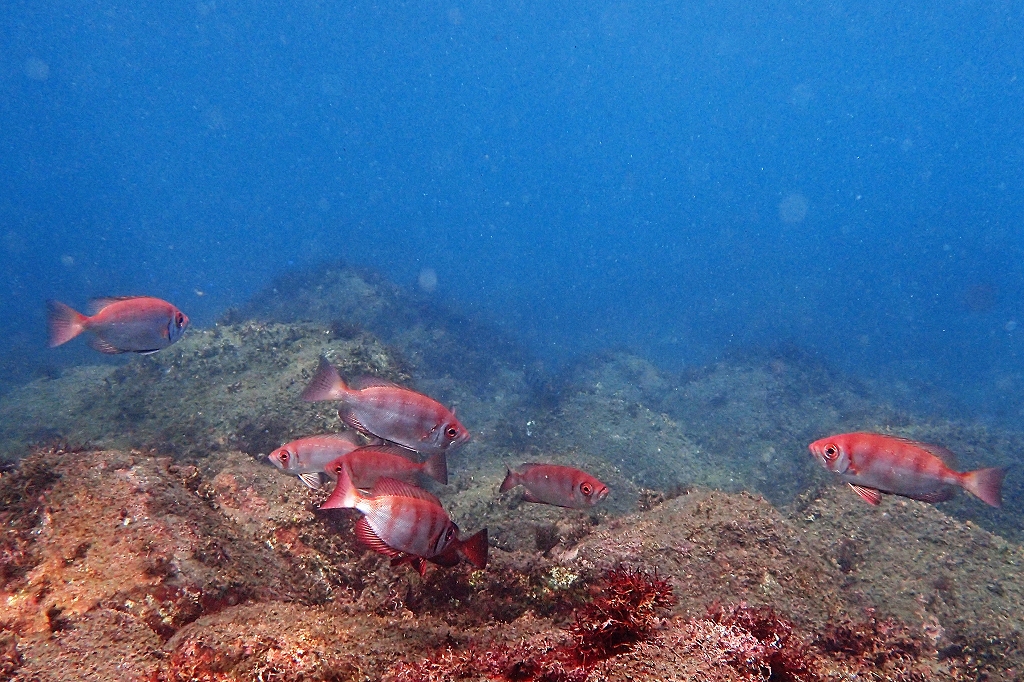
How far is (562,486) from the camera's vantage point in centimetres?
397

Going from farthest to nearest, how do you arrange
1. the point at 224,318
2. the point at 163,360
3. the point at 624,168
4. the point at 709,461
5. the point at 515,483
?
the point at 624,168
the point at 224,318
the point at 709,461
the point at 163,360
the point at 515,483

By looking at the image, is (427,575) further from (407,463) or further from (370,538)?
(407,463)

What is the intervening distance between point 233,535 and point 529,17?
14521cm

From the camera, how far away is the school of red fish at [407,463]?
263 cm

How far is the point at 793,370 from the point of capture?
16.8 m

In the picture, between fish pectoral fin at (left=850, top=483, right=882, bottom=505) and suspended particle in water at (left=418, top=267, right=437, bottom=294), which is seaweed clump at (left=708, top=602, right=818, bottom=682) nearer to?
fish pectoral fin at (left=850, top=483, right=882, bottom=505)

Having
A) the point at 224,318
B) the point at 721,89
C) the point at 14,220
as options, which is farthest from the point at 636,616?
the point at 721,89

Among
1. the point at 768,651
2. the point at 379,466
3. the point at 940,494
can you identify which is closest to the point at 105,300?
the point at 379,466

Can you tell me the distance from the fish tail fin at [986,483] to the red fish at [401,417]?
11.0ft

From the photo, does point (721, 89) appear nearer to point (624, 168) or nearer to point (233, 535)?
point (624, 168)

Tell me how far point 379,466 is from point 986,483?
13.7 ft

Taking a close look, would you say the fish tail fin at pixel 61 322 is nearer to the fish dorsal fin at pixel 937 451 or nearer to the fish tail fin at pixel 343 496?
the fish tail fin at pixel 343 496

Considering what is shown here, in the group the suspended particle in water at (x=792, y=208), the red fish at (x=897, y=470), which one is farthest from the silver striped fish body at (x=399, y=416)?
the suspended particle in water at (x=792, y=208)

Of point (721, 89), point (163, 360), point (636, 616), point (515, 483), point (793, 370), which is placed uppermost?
Answer: point (721, 89)
